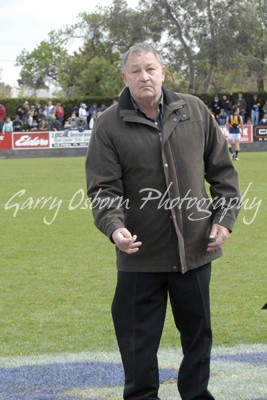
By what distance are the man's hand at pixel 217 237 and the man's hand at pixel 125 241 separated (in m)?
0.44

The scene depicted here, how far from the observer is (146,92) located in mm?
4547

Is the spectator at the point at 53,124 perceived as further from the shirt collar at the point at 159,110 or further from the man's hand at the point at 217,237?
the man's hand at the point at 217,237

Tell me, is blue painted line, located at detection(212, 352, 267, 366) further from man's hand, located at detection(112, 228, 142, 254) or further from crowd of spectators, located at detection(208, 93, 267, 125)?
crowd of spectators, located at detection(208, 93, 267, 125)

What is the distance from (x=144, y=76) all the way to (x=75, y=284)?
18.2ft

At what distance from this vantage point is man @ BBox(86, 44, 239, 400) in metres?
→ 4.57

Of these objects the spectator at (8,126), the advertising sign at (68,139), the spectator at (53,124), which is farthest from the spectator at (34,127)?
the advertising sign at (68,139)

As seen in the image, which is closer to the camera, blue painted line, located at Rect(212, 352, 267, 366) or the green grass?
blue painted line, located at Rect(212, 352, 267, 366)

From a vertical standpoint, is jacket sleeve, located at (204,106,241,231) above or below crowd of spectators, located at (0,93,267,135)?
above

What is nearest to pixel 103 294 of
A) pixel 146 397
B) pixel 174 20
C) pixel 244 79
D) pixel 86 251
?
pixel 86 251

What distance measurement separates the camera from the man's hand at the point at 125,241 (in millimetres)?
4359

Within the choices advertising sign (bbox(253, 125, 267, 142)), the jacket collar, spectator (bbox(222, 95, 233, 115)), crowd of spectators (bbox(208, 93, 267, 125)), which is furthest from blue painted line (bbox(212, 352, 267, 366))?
spectator (bbox(222, 95, 233, 115))

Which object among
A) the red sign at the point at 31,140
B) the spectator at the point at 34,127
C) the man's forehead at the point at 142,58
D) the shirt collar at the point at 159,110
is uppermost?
the man's forehead at the point at 142,58

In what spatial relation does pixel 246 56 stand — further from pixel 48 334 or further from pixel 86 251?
pixel 48 334

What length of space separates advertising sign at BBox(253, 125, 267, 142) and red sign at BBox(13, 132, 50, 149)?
31.5 feet
